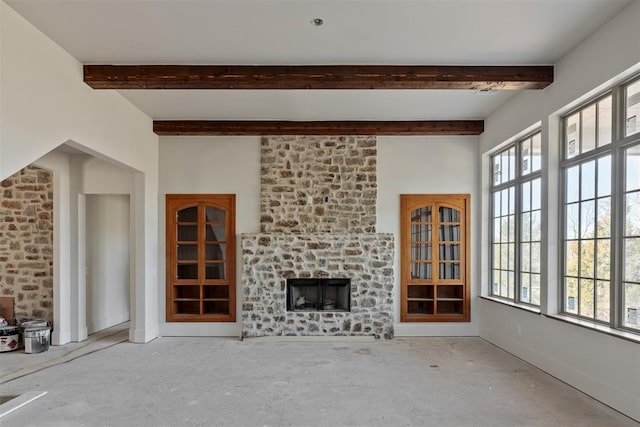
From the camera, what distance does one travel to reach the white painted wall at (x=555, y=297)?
3479 mm

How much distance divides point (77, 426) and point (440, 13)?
458 centimetres

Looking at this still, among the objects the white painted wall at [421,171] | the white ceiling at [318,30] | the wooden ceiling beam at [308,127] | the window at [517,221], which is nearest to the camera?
the white ceiling at [318,30]

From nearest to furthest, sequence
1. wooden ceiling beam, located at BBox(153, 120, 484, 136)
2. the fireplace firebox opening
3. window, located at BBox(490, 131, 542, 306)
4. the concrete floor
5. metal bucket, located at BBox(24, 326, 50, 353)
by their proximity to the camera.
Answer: the concrete floor, window, located at BBox(490, 131, 542, 306), metal bucket, located at BBox(24, 326, 50, 353), wooden ceiling beam, located at BBox(153, 120, 484, 136), the fireplace firebox opening

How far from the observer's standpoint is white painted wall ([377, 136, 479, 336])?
6.92 meters

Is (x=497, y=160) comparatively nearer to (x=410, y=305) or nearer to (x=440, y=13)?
(x=410, y=305)

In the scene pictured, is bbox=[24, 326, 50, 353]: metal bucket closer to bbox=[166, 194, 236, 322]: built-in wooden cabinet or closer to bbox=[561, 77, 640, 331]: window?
bbox=[166, 194, 236, 322]: built-in wooden cabinet

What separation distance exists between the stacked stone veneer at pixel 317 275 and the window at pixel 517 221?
1651mm

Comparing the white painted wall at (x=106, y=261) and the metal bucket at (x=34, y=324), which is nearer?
the metal bucket at (x=34, y=324)

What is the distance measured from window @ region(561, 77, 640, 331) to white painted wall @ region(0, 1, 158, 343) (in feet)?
17.3

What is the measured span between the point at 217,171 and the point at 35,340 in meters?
3.50

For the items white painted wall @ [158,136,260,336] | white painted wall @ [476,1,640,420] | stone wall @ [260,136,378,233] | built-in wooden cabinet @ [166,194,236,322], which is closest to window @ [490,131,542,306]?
white painted wall @ [476,1,640,420]

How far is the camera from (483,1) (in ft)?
10.9

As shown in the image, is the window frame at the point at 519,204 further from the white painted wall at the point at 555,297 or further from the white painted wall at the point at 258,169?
the white painted wall at the point at 258,169

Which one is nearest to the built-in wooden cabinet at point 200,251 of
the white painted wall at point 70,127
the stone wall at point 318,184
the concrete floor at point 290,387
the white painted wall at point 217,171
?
the white painted wall at point 217,171
